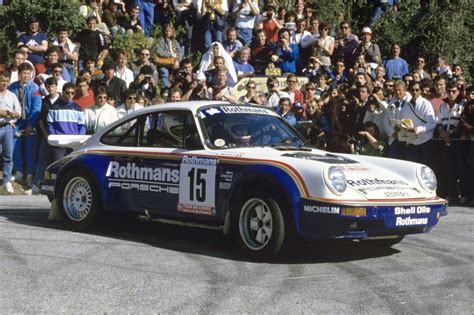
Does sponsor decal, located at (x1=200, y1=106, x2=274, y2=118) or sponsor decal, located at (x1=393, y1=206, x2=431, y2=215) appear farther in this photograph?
sponsor decal, located at (x1=200, y1=106, x2=274, y2=118)

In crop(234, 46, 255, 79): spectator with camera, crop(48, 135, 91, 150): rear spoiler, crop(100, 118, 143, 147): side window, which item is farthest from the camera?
crop(234, 46, 255, 79): spectator with camera

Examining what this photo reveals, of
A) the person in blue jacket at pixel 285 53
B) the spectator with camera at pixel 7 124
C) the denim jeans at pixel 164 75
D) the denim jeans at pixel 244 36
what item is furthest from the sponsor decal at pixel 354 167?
the denim jeans at pixel 244 36

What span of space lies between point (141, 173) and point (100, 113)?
197 inches

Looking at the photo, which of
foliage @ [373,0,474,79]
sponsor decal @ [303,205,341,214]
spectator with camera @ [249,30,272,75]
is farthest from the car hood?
foliage @ [373,0,474,79]

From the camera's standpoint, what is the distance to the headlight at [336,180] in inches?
340

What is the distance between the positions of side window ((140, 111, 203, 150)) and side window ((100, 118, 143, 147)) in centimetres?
13

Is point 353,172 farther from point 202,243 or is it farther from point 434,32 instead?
point 434,32

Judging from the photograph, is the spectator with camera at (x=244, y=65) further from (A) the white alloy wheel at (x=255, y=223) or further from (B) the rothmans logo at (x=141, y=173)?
(A) the white alloy wheel at (x=255, y=223)

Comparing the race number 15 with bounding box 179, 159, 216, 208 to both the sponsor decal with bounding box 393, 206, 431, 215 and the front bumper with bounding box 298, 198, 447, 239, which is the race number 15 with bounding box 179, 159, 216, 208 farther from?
the sponsor decal with bounding box 393, 206, 431, 215

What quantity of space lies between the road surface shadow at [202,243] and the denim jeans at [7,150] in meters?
2.97

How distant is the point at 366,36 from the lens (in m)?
20.2

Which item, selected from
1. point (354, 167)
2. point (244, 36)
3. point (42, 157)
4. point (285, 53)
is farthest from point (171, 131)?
point (244, 36)

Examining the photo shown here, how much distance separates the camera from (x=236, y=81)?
18016 millimetres

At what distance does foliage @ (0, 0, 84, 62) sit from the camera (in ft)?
61.3
